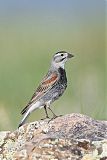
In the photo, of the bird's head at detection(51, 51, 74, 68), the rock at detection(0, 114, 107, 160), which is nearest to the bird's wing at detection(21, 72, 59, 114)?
the bird's head at detection(51, 51, 74, 68)

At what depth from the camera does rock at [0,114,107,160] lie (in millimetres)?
7789

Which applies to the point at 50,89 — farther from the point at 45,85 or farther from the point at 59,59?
the point at 59,59

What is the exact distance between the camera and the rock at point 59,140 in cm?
779

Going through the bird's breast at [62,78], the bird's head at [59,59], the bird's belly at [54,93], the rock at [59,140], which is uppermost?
the bird's head at [59,59]

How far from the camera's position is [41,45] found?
63.2ft

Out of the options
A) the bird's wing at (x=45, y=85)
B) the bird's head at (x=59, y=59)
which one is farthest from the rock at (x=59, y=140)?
the bird's head at (x=59, y=59)

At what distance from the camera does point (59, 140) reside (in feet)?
25.7

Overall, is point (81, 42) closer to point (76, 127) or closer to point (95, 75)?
point (95, 75)

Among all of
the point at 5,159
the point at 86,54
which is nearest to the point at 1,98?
the point at 86,54

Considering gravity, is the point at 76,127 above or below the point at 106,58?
below

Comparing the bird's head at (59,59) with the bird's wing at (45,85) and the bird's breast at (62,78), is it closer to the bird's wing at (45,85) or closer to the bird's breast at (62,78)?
the bird's breast at (62,78)

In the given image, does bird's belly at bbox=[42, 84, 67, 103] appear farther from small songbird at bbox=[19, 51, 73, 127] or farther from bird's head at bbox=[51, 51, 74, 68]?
bird's head at bbox=[51, 51, 74, 68]

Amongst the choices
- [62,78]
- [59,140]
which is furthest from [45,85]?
[59,140]

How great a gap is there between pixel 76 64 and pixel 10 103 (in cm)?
391
